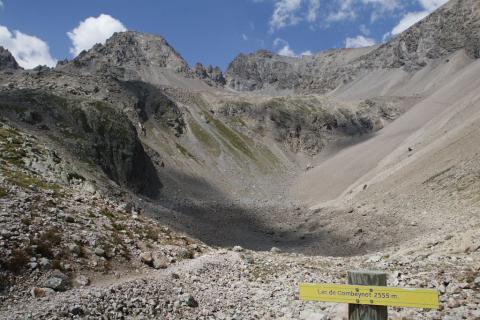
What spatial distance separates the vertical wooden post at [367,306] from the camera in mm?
9086

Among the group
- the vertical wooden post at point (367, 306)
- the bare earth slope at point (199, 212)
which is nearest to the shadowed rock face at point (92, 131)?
the bare earth slope at point (199, 212)

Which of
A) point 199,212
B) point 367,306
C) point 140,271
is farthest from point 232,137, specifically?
point 367,306

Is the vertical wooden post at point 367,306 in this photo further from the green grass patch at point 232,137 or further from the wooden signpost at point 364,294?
the green grass patch at point 232,137

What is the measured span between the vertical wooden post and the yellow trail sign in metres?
0.19

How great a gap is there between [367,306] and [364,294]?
1.09 feet

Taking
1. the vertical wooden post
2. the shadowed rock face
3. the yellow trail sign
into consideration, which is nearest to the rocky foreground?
the vertical wooden post

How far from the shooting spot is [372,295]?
29.4ft

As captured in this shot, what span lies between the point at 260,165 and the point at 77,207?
98.1m

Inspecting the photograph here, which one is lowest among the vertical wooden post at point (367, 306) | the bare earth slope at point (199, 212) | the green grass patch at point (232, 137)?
the vertical wooden post at point (367, 306)

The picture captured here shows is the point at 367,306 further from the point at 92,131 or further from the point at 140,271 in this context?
the point at 92,131

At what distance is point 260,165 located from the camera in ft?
390

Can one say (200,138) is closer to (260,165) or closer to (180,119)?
(180,119)

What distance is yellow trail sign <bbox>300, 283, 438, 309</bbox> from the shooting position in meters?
8.36

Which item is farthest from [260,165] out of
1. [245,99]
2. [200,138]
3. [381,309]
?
[381,309]
